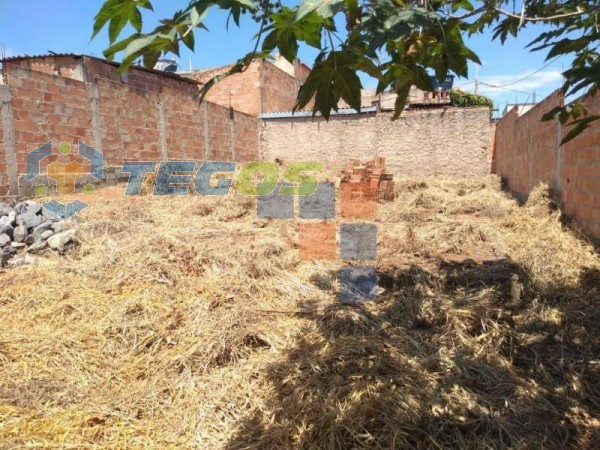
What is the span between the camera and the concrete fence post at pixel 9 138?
6.25 m

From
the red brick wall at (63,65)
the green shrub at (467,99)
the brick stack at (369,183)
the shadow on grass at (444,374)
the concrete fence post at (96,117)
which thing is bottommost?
the shadow on grass at (444,374)

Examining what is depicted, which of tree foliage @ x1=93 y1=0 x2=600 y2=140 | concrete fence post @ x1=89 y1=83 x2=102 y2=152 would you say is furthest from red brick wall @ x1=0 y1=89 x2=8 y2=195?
tree foliage @ x1=93 y1=0 x2=600 y2=140

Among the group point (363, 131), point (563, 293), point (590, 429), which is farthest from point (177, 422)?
point (363, 131)

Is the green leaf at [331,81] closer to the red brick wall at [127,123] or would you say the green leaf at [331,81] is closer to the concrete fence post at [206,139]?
the red brick wall at [127,123]

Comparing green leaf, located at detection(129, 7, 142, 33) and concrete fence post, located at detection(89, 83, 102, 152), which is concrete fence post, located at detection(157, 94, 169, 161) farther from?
green leaf, located at detection(129, 7, 142, 33)

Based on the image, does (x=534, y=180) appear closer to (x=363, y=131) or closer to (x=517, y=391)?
(x=517, y=391)

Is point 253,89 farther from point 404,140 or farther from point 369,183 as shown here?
point 369,183

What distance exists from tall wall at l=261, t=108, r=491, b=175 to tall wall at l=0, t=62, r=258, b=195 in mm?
1811

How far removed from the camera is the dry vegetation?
1910mm

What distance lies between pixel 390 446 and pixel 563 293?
2207 millimetres

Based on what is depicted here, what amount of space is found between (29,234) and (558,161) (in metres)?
6.32

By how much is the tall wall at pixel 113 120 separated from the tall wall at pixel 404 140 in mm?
1811

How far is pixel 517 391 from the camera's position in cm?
212

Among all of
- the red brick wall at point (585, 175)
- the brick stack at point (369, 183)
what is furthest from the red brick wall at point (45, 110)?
the red brick wall at point (585, 175)
